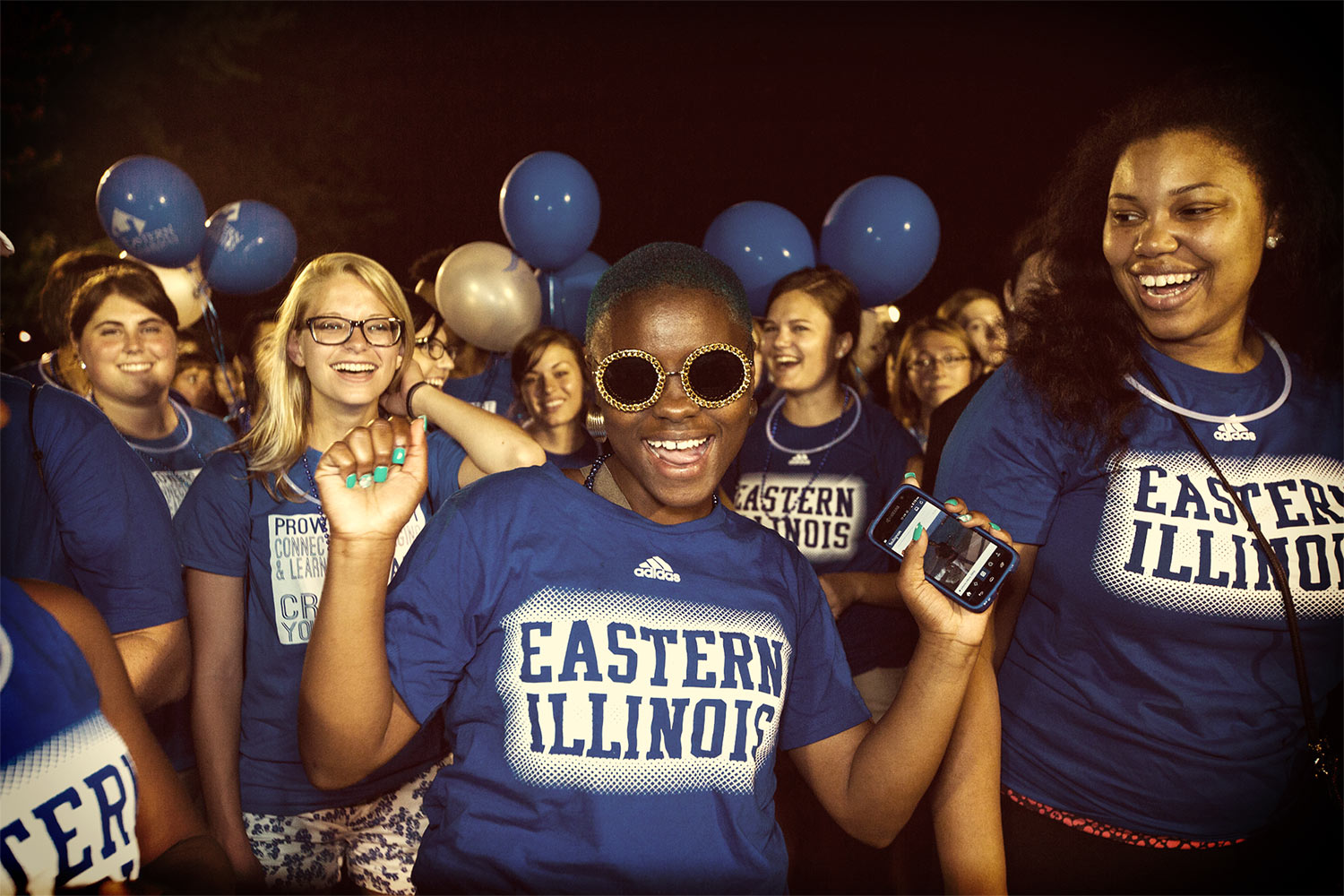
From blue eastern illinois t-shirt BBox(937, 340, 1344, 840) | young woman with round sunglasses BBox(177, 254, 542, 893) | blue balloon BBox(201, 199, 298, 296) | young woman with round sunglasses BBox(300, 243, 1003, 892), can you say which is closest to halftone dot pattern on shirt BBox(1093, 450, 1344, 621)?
blue eastern illinois t-shirt BBox(937, 340, 1344, 840)

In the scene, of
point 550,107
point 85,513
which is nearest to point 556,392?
point 85,513

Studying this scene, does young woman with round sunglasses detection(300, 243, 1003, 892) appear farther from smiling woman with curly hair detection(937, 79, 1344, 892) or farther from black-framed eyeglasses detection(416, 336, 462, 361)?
black-framed eyeglasses detection(416, 336, 462, 361)

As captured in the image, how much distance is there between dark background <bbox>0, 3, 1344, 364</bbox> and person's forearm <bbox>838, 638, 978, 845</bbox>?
21.1 feet

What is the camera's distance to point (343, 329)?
8.35ft

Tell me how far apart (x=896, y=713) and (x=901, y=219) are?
4.04m

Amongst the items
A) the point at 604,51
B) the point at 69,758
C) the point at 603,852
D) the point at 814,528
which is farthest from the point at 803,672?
the point at 604,51

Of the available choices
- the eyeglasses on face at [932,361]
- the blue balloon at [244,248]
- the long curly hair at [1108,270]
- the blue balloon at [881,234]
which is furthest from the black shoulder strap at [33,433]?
the blue balloon at [881,234]

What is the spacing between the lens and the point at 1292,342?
2072 mm

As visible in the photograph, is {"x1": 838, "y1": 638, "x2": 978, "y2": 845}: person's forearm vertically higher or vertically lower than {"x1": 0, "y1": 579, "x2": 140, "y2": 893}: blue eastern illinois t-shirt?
lower

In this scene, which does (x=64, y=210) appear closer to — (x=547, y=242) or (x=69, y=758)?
(x=547, y=242)

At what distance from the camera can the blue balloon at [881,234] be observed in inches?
199

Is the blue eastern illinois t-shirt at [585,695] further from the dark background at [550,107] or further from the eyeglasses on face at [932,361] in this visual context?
the dark background at [550,107]

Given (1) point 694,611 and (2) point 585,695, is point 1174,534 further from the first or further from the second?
(2) point 585,695

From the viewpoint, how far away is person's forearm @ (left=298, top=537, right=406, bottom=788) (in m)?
1.35
